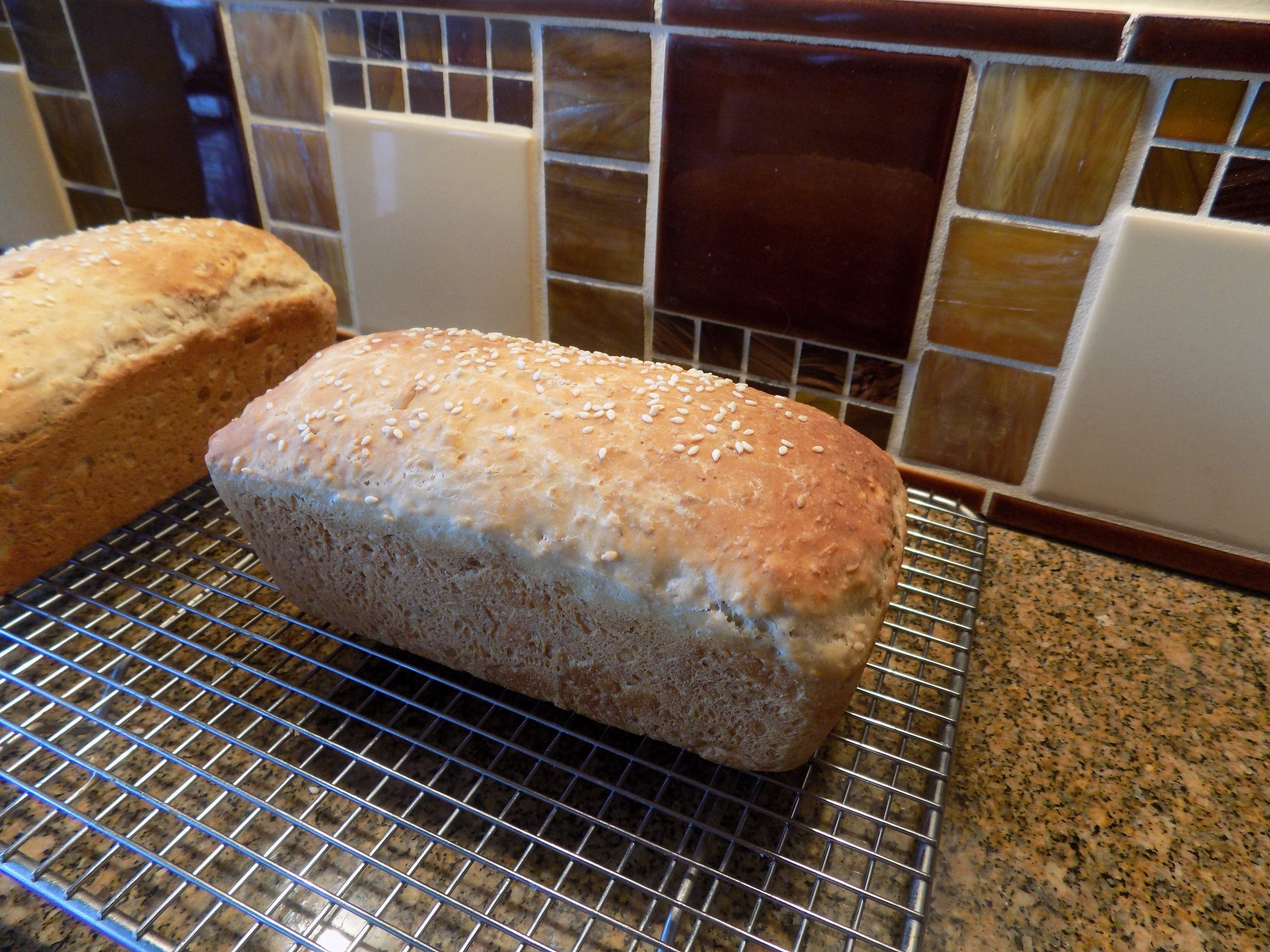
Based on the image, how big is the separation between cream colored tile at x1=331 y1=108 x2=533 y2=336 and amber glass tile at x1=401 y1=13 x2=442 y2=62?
0.09 meters

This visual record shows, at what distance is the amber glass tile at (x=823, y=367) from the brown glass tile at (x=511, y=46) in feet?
1.78

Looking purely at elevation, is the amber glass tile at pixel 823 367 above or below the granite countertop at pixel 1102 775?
above

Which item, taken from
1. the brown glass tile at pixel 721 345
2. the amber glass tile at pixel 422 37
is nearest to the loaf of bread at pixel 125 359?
the amber glass tile at pixel 422 37

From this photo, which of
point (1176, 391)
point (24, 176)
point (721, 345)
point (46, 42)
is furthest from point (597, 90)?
point (24, 176)

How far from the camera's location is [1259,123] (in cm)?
81

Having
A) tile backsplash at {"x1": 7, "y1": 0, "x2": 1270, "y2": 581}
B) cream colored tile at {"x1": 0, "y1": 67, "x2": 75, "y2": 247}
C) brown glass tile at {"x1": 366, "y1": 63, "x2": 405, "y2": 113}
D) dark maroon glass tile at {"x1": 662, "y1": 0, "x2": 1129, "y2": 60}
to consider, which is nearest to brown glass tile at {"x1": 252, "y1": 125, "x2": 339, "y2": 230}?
tile backsplash at {"x1": 7, "y1": 0, "x2": 1270, "y2": 581}

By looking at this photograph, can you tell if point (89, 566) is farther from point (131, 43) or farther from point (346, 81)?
point (131, 43)

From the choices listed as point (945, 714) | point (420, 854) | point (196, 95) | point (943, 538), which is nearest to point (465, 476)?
point (420, 854)

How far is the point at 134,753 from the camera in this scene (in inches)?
31.8

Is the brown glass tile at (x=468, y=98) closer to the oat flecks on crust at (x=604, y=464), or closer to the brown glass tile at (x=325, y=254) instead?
the brown glass tile at (x=325, y=254)

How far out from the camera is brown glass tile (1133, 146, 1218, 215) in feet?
2.80

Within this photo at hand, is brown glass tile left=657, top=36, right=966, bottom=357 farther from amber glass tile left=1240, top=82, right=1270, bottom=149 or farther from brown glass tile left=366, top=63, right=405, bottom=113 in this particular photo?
brown glass tile left=366, top=63, right=405, bottom=113

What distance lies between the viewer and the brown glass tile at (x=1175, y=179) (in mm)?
852

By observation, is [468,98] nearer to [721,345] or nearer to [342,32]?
[342,32]
